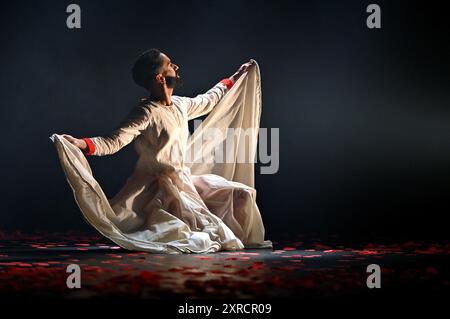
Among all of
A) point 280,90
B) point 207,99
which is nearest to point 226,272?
point 207,99

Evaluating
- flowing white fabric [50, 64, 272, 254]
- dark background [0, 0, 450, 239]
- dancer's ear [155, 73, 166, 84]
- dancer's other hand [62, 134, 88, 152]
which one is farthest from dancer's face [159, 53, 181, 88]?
dark background [0, 0, 450, 239]

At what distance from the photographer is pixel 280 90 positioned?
5.29 metres

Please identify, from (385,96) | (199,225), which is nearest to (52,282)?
(199,225)

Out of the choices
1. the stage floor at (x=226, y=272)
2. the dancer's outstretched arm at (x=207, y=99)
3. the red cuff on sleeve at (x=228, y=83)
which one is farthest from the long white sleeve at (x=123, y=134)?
the red cuff on sleeve at (x=228, y=83)

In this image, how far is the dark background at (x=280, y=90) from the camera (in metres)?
5.23

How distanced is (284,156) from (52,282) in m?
2.76

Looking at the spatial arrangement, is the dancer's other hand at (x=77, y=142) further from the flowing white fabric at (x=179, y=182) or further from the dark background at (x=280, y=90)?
the dark background at (x=280, y=90)

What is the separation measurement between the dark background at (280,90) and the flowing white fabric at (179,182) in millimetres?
967

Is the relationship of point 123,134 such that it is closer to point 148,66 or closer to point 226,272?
point 148,66

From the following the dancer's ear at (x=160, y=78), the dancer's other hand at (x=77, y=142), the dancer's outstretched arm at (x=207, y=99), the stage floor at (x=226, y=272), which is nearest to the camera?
the stage floor at (x=226, y=272)

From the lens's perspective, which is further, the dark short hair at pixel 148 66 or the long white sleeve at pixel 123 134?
the dark short hair at pixel 148 66

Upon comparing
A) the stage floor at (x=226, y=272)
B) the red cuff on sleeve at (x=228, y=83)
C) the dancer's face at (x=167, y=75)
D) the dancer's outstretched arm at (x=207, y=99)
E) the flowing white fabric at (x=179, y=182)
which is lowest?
the stage floor at (x=226, y=272)

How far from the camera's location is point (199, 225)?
3871mm
